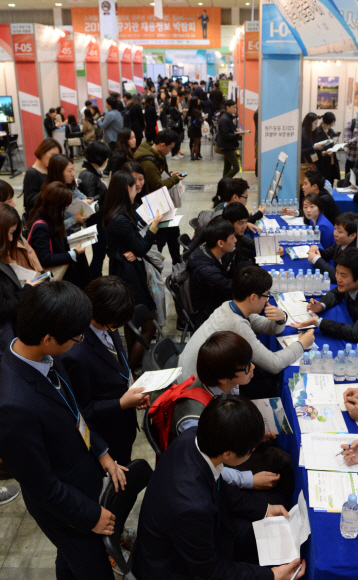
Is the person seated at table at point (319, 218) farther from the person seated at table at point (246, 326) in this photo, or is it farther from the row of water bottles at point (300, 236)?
the person seated at table at point (246, 326)

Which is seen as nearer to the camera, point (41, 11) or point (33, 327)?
point (33, 327)

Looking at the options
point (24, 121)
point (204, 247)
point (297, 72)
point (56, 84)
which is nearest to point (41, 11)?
point (56, 84)

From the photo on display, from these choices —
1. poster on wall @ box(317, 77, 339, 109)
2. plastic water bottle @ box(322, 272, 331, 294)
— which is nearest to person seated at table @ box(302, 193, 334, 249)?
plastic water bottle @ box(322, 272, 331, 294)

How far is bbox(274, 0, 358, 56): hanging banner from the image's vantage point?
321 centimetres

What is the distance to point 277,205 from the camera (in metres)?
5.93

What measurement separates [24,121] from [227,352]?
10446mm

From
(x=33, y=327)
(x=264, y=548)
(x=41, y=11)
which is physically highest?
(x=41, y=11)

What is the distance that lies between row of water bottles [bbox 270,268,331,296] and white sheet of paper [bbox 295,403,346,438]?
1390 millimetres

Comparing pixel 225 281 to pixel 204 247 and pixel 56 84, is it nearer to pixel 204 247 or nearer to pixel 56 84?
pixel 204 247

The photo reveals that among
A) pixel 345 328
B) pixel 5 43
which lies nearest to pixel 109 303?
pixel 345 328

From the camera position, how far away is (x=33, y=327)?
1.52 meters

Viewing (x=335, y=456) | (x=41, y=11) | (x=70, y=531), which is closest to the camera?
(x=70, y=531)

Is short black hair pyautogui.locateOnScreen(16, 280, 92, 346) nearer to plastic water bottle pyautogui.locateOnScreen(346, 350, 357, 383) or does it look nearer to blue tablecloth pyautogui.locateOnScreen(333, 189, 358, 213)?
plastic water bottle pyautogui.locateOnScreen(346, 350, 357, 383)

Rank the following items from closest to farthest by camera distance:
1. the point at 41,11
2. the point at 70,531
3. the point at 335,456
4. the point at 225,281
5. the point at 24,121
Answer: the point at 70,531, the point at 335,456, the point at 225,281, the point at 24,121, the point at 41,11
